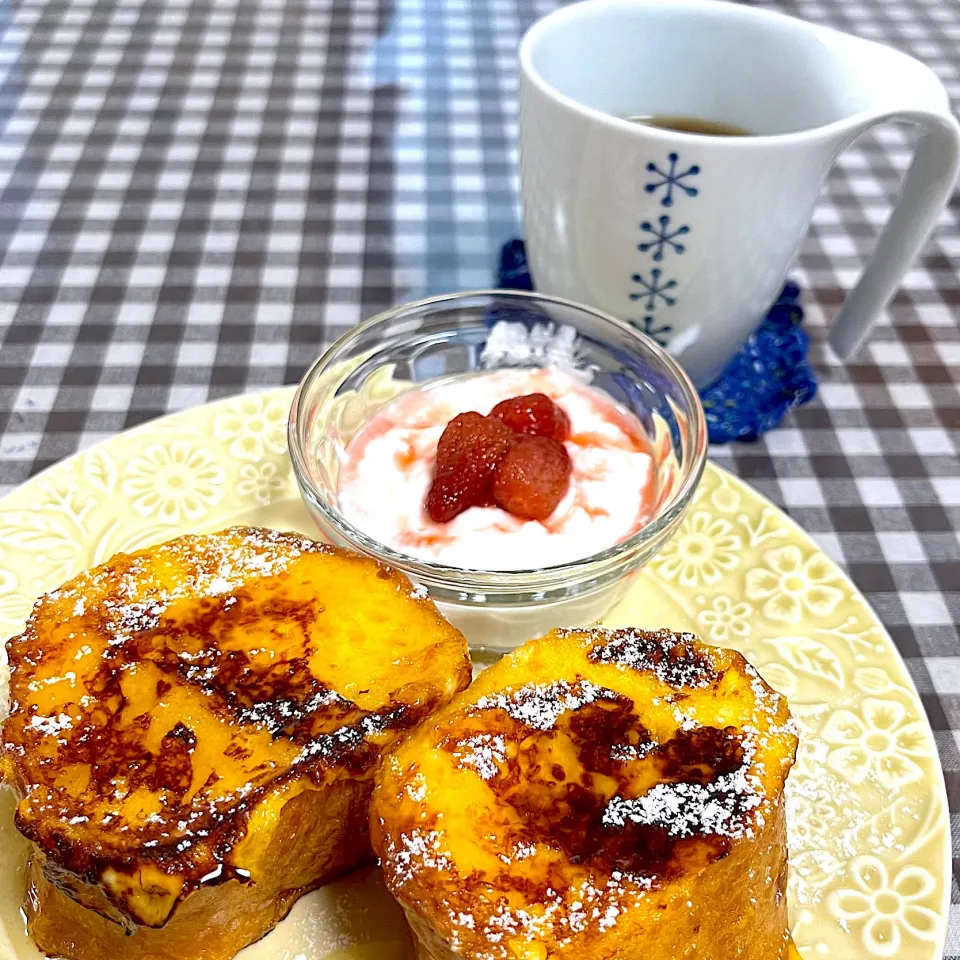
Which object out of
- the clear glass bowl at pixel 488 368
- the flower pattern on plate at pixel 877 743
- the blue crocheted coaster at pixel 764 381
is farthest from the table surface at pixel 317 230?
the clear glass bowl at pixel 488 368

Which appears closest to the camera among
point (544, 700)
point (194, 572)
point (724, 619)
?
point (544, 700)

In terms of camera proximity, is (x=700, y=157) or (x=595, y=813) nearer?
(x=595, y=813)

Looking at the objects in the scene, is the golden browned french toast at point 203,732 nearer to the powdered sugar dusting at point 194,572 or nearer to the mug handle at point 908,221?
the powdered sugar dusting at point 194,572

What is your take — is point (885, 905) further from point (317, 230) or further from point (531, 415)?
point (317, 230)

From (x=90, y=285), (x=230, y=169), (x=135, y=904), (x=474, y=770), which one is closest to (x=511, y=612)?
(x=474, y=770)

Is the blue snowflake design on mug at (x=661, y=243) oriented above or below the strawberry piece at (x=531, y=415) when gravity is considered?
above

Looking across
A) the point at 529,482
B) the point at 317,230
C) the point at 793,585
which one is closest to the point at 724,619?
the point at 793,585
